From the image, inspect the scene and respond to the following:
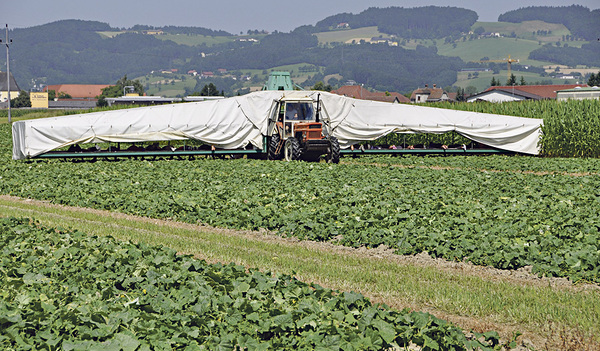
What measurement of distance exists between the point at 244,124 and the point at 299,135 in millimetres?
2626

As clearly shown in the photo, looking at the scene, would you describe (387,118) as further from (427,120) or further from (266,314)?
(266,314)

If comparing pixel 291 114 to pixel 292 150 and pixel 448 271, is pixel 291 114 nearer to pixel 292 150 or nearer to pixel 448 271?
pixel 292 150

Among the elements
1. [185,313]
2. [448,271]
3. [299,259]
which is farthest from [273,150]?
[185,313]

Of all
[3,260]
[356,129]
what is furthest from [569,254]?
[356,129]

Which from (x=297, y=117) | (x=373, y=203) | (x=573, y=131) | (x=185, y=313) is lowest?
(x=185, y=313)

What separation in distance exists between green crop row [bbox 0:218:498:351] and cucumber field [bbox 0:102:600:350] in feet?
0.06

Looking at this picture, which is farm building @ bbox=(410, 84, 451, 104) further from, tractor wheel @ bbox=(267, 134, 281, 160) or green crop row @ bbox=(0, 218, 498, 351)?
green crop row @ bbox=(0, 218, 498, 351)

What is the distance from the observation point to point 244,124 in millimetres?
28172

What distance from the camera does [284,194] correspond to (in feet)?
51.7

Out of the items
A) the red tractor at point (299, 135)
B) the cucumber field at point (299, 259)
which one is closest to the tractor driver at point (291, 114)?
the red tractor at point (299, 135)

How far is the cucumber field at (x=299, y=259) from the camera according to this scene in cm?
638

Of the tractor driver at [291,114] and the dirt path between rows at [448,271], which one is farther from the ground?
the tractor driver at [291,114]

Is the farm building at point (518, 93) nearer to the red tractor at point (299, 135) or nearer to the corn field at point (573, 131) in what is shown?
the corn field at point (573, 131)

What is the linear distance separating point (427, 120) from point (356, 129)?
3.16 metres
